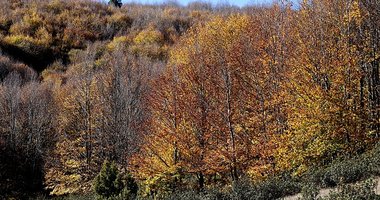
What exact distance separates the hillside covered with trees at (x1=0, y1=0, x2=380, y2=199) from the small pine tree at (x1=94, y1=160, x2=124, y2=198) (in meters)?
0.05

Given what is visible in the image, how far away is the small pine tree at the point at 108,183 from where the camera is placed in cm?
2016

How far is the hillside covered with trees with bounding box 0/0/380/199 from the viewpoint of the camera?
18266mm

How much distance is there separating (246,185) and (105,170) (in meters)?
8.40

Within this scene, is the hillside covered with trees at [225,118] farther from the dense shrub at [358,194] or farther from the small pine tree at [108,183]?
the dense shrub at [358,194]

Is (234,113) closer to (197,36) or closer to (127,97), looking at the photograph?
(197,36)

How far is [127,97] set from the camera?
105 feet

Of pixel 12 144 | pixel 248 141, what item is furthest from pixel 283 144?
pixel 12 144

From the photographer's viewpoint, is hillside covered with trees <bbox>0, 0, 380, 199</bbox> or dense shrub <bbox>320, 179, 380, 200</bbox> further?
hillside covered with trees <bbox>0, 0, 380, 199</bbox>

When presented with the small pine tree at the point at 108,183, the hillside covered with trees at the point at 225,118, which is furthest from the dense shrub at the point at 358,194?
the small pine tree at the point at 108,183

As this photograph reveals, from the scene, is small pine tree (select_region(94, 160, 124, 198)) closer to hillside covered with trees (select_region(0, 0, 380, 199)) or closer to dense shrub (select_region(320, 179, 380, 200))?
hillside covered with trees (select_region(0, 0, 380, 199))

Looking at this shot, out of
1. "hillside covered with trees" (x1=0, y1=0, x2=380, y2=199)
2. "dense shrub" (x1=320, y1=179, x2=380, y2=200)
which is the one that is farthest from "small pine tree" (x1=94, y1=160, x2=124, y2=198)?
"dense shrub" (x1=320, y1=179, x2=380, y2=200)

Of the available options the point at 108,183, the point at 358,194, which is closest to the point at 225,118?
the point at 108,183

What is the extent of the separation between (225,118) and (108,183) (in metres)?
6.76

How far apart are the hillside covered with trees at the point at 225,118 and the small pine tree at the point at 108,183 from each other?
Answer: 5 centimetres
